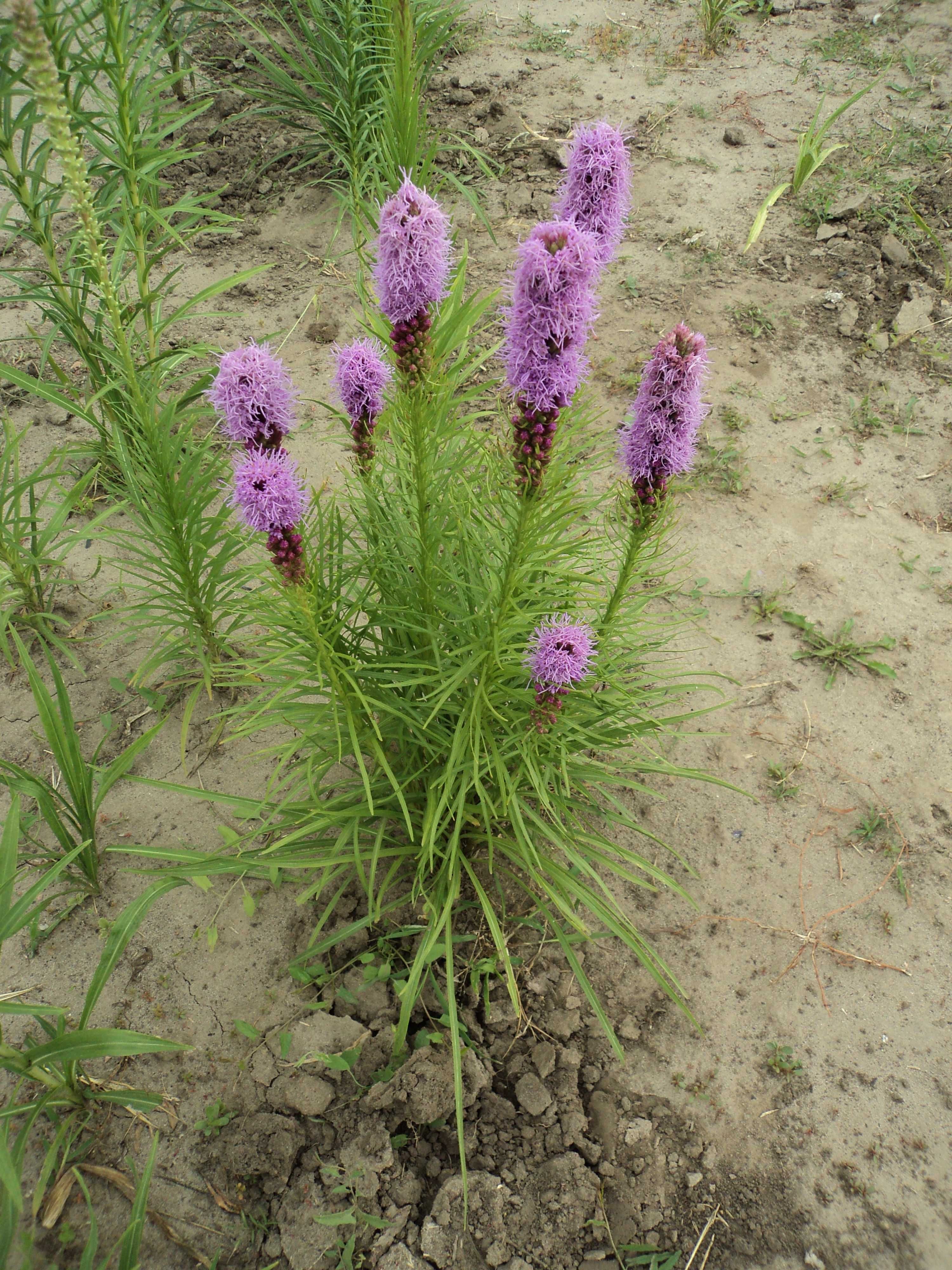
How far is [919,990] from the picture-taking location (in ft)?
7.83

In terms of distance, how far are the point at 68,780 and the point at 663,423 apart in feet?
6.28

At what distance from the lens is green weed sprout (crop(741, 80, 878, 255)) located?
454 cm

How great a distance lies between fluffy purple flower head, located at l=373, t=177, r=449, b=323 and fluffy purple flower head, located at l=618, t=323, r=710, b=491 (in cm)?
48

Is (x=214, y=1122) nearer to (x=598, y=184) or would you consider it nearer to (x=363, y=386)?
(x=363, y=386)

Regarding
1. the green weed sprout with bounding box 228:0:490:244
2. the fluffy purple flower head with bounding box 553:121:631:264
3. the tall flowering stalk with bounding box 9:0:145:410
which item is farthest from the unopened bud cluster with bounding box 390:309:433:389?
the green weed sprout with bounding box 228:0:490:244

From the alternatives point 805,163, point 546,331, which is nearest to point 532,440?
point 546,331

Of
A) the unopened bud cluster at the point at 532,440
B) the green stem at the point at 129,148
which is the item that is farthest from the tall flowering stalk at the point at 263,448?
the green stem at the point at 129,148

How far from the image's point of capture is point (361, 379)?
1921 millimetres

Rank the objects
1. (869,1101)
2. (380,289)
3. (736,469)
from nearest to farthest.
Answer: (380,289)
(869,1101)
(736,469)

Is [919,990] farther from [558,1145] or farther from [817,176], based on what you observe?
[817,176]

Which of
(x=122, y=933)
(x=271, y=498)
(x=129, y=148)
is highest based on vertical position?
(x=129, y=148)

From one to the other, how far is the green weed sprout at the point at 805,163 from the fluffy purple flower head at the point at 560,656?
3704mm

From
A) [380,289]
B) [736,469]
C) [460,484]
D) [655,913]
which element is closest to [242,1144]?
[655,913]

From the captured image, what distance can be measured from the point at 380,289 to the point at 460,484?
0.71 m
